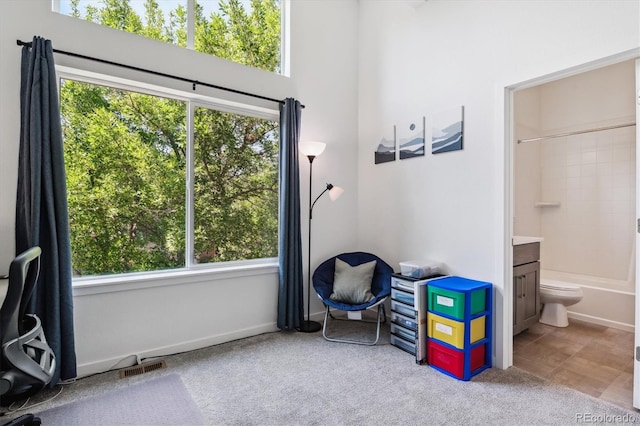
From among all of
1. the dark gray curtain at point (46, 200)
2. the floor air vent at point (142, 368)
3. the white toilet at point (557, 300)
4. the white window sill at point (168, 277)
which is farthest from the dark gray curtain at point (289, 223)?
the white toilet at point (557, 300)

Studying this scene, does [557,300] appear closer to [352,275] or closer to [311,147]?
[352,275]

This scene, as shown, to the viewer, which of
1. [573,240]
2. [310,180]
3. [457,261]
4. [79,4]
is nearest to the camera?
[79,4]

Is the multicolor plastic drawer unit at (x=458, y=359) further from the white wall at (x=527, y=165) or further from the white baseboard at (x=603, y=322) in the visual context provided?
the white wall at (x=527, y=165)

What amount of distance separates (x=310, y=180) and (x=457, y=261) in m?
1.57

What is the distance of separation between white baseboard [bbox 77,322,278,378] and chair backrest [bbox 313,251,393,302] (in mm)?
585

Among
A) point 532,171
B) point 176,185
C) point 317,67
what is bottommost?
point 176,185

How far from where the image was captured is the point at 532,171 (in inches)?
157

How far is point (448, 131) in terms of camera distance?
2.75 m

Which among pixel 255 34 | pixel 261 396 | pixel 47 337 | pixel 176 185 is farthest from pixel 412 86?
pixel 47 337

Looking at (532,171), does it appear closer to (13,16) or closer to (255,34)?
(255,34)

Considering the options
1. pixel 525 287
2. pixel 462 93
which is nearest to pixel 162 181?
pixel 462 93

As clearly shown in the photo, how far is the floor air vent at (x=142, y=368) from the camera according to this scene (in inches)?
90.0

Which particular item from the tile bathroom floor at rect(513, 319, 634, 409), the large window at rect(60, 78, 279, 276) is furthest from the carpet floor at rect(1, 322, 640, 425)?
the large window at rect(60, 78, 279, 276)

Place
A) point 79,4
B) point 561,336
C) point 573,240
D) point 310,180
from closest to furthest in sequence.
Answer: point 79,4, point 561,336, point 310,180, point 573,240
